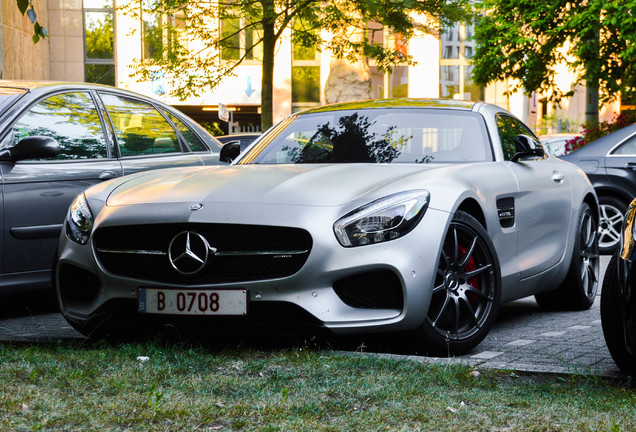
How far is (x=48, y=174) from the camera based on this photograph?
6.70 meters

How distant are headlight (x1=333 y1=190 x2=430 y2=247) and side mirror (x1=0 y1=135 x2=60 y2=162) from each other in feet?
7.74

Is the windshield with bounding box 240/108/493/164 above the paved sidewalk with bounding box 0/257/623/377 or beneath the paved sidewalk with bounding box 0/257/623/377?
above

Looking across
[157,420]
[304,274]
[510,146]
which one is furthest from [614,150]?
[157,420]

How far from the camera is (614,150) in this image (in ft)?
39.7

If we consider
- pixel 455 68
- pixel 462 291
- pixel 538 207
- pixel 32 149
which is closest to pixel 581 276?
pixel 538 207

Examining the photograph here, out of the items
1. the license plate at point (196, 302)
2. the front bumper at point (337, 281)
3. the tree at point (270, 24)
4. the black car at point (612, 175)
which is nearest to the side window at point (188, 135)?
the front bumper at point (337, 281)

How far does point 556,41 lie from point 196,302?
1736cm

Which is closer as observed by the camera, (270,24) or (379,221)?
(379,221)

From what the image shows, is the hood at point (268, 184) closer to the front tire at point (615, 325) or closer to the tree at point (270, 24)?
the front tire at point (615, 325)

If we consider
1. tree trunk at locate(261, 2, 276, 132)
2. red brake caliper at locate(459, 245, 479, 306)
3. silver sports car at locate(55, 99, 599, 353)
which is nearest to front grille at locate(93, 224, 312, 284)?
silver sports car at locate(55, 99, 599, 353)

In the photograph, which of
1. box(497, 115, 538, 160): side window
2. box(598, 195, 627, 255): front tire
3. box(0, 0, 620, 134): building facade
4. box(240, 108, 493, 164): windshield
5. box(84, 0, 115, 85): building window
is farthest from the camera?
box(84, 0, 115, 85): building window

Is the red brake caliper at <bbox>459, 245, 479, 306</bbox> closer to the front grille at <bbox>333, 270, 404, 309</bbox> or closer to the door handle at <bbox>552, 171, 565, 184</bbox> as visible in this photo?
the front grille at <bbox>333, 270, 404, 309</bbox>

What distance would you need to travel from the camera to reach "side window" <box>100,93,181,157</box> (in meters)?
7.46

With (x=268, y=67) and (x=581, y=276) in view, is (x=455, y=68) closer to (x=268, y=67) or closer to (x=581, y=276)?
(x=268, y=67)
